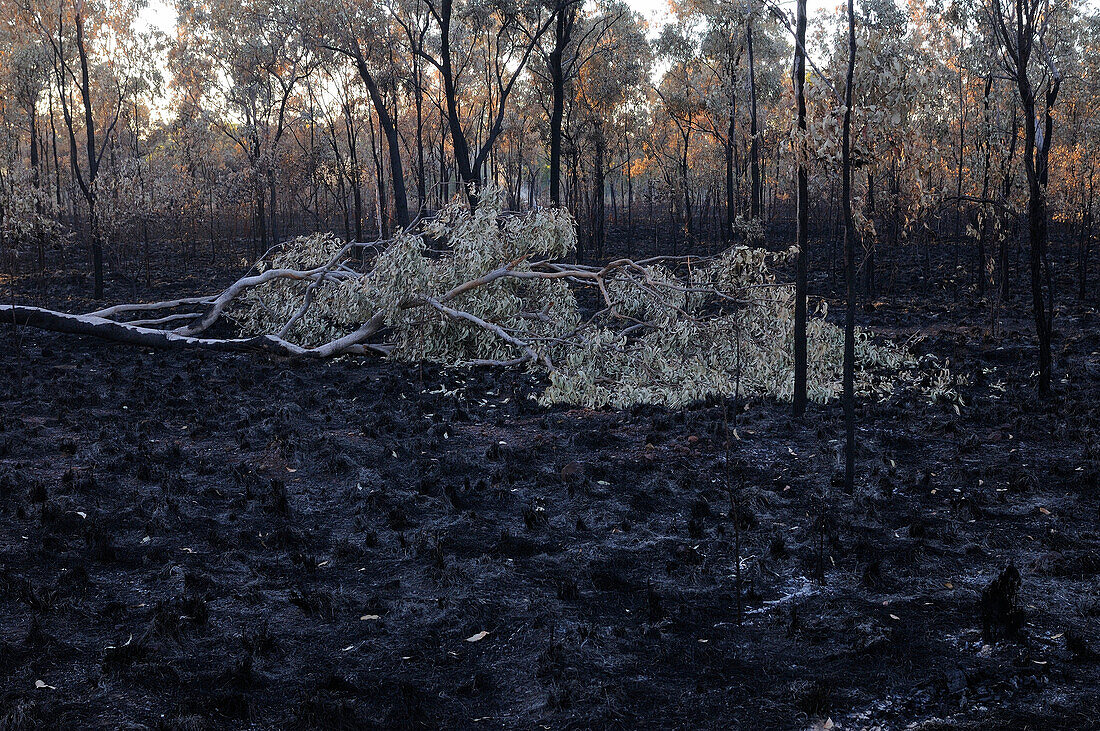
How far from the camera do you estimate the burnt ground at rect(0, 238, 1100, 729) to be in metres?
4.19

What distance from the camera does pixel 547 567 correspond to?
5977 millimetres

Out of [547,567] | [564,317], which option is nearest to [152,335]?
[564,317]

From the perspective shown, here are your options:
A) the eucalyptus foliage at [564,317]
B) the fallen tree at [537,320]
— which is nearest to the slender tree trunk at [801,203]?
the eucalyptus foliage at [564,317]

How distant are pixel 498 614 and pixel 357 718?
1.36 m

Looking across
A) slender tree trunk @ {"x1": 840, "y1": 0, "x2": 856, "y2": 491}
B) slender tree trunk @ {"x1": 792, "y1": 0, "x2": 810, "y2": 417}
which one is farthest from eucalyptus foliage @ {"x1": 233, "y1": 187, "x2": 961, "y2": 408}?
slender tree trunk @ {"x1": 840, "y1": 0, "x2": 856, "y2": 491}

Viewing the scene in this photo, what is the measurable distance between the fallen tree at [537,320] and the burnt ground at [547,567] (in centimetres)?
118

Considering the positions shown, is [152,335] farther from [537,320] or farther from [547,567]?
[547,567]

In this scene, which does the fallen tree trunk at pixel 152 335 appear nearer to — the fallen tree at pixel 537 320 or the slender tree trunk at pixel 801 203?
the fallen tree at pixel 537 320

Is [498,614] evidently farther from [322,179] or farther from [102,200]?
[322,179]

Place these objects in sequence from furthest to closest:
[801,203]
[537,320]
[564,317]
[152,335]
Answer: [152,335] → [564,317] → [537,320] → [801,203]

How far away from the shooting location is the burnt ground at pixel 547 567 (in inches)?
165

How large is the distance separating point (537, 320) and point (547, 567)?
8.54 m

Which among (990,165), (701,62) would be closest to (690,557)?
(990,165)

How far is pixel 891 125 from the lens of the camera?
6652 millimetres
